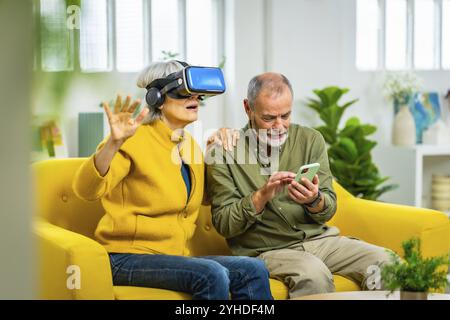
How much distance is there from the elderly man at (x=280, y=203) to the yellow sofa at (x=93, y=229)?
8 cm

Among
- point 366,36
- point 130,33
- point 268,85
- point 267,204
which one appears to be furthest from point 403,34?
point 267,204

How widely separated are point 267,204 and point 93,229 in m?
0.61

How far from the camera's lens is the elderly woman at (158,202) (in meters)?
2.06

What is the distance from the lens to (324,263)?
241 centimetres

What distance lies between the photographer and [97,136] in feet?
12.5

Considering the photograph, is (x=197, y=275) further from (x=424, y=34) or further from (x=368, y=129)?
(x=424, y=34)

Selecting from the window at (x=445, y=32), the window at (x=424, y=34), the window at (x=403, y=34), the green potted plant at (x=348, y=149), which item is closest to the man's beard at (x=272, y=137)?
the green potted plant at (x=348, y=149)

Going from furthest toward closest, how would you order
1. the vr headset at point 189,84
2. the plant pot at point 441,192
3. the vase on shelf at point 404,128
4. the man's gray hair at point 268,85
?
1. the plant pot at point 441,192
2. the vase on shelf at point 404,128
3. the man's gray hair at point 268,85
4. the vr headset at point 189,84

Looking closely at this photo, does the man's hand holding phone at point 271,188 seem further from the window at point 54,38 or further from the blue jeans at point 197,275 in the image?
the window at point 54,38

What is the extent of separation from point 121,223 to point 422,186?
10.8ft

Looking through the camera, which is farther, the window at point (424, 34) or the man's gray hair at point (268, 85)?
the window at point (424, 34)
